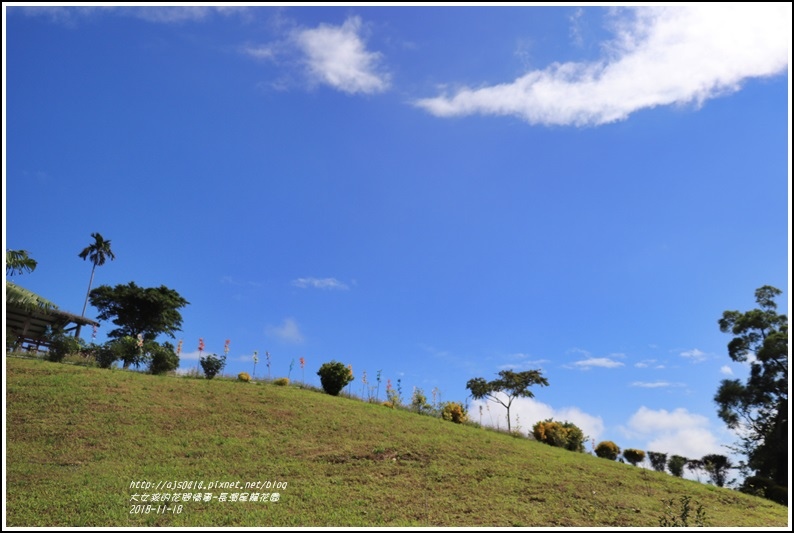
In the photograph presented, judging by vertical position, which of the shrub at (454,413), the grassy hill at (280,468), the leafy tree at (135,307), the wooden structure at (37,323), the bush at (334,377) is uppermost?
the leafy tree at (135,307)

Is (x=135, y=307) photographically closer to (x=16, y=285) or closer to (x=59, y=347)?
(x=59, y=347)

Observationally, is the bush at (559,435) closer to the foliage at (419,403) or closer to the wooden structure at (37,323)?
the foliage at (419,403)

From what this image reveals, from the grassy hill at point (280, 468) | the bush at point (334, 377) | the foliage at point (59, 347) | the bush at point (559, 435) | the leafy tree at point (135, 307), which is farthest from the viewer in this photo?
the leafy tree at point (135, 307)

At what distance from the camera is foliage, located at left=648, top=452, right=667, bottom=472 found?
30.8m

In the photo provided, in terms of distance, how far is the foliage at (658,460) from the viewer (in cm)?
3078

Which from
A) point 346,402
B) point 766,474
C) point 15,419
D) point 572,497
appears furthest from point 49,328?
point 766,474

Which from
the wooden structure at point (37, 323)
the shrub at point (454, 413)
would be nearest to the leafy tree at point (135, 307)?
the wooden structure at point (37, 323)

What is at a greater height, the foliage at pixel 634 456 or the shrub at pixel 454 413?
the shrub at pixel 454 413

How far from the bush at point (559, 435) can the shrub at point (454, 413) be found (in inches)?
157

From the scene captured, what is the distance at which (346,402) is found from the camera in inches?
1109

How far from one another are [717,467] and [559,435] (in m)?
9.87

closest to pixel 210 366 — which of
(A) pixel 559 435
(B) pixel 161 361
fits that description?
(B) pixel 161 361

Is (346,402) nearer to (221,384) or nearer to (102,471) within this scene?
(221,384)

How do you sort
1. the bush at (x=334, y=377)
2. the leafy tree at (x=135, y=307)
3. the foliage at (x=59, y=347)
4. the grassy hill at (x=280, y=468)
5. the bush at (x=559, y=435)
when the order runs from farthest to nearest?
the leafy tree at (x=135, y=307) → the bush at (x=334, y=377) → the bush at (x=559, y=435) → the foliage at (x=59, y=347) → the grassy hill at (x=280, y=468)
